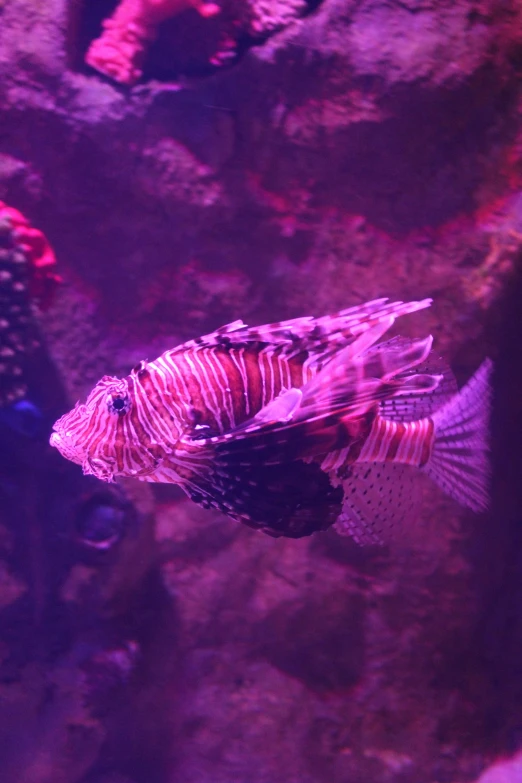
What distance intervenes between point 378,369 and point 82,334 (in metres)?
2.62

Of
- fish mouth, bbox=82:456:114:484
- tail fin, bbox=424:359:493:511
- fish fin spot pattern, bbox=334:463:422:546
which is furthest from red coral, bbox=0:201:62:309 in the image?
tail fin, bbox=424:359:493:511

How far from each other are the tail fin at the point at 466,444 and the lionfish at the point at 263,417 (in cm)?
29

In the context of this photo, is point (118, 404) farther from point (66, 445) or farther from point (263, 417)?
point (263, 417)

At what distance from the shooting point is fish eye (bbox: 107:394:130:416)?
187 cm

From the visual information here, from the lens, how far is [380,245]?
352cm

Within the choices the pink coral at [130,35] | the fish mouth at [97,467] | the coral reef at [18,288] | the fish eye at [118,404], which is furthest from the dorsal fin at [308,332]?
the pink coral at [130,35]

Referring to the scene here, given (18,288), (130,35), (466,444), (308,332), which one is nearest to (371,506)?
(466,444)

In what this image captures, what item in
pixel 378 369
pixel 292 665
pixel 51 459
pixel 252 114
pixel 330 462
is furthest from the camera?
pixel 292 665

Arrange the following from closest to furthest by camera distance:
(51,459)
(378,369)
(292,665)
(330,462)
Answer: (378,369) < (330,462) < (51,459) < (292,665)

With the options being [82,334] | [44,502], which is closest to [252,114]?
[82,334]

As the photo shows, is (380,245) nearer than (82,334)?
Yes

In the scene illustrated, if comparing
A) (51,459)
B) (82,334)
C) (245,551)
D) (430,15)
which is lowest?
(245,551)

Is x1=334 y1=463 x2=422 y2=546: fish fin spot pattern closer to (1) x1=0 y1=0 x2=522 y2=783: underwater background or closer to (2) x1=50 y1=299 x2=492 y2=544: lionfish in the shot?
(2) x1=50 y1=299 x2=492 y2=544: lionfish

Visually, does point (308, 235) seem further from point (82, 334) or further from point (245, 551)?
point (245, 551)
